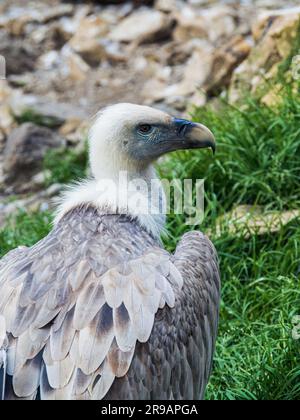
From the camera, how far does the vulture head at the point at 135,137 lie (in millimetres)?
4910

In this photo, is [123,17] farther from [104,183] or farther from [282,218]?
[104,183]

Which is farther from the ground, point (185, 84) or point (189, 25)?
point (189, 25)

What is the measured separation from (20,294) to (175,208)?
100 inches

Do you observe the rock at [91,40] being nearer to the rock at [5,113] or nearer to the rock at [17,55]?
the rock at [17,55]

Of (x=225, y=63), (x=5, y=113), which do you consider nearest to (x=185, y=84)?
(x=225, y=63)

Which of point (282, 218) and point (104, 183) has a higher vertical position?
point (104, 183)

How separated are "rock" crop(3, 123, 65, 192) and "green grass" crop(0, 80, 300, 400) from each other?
6.14ft

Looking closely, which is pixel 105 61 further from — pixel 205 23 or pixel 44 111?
pixel 44 111

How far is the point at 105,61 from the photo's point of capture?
1152cm

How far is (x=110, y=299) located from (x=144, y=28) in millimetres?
8211

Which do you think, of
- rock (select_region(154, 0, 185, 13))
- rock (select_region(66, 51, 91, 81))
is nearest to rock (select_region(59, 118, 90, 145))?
rock (select_region(66, 51, 91, 81))

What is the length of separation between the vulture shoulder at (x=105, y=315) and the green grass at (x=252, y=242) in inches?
26.0
